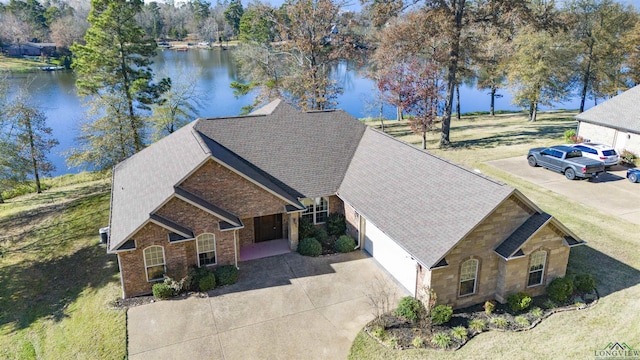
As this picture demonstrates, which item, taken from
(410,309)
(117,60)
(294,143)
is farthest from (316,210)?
Result: (117,60)

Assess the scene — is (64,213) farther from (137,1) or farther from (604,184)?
(604,184)

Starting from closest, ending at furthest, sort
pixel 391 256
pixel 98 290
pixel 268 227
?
pixel 98 290 < pixel 391 256 < pixel 268 227

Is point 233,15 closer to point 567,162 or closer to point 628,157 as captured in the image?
point 567,162

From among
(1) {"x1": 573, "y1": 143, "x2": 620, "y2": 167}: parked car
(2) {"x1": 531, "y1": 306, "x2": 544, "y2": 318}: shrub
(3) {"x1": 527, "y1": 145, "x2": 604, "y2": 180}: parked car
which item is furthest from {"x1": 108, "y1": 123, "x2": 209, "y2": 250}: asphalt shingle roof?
(1) {"x1": 573, "y1": 143, "x2": 620, "y2": 167}: parked car

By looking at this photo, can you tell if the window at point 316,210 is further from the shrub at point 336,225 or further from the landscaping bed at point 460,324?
the landscaping bed at point 460,324

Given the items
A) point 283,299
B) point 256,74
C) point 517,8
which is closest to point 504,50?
point 517,8
